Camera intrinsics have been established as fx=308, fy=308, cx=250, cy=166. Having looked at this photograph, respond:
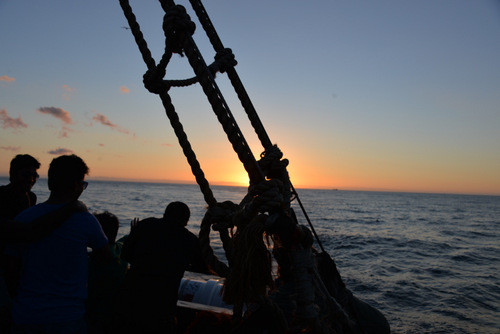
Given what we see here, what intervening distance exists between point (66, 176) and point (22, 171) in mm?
2003

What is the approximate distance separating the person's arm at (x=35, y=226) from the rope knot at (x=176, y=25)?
4.11 feet

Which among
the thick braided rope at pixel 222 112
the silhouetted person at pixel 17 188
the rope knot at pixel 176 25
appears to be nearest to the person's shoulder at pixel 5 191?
the silhouetted person at pixel 17 188

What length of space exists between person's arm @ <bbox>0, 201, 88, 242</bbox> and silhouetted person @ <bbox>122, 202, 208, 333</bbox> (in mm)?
701

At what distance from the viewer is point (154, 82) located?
7.66 ft

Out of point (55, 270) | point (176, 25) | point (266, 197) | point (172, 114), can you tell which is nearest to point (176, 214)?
point (172, 114)

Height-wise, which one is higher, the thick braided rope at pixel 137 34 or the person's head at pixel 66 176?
the thick braided rope at pixel 137 34

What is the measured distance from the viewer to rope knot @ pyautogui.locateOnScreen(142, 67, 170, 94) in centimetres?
230

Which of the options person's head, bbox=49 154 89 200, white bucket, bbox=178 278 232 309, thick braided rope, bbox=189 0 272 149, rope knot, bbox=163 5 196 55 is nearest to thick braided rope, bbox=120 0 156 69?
rope knot, bbox=163 5 196 55

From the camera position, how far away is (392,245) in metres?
20.9

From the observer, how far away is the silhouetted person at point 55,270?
1767 millimetres

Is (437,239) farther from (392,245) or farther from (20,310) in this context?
(20,310)

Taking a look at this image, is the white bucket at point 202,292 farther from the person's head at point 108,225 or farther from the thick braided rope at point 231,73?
the thick braided rope at point 231,73

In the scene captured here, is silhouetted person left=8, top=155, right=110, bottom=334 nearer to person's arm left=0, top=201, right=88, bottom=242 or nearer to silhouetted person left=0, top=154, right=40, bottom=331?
person's arm left=0, top=201, right=88, bottom=242

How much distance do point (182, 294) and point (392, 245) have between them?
2009cm
